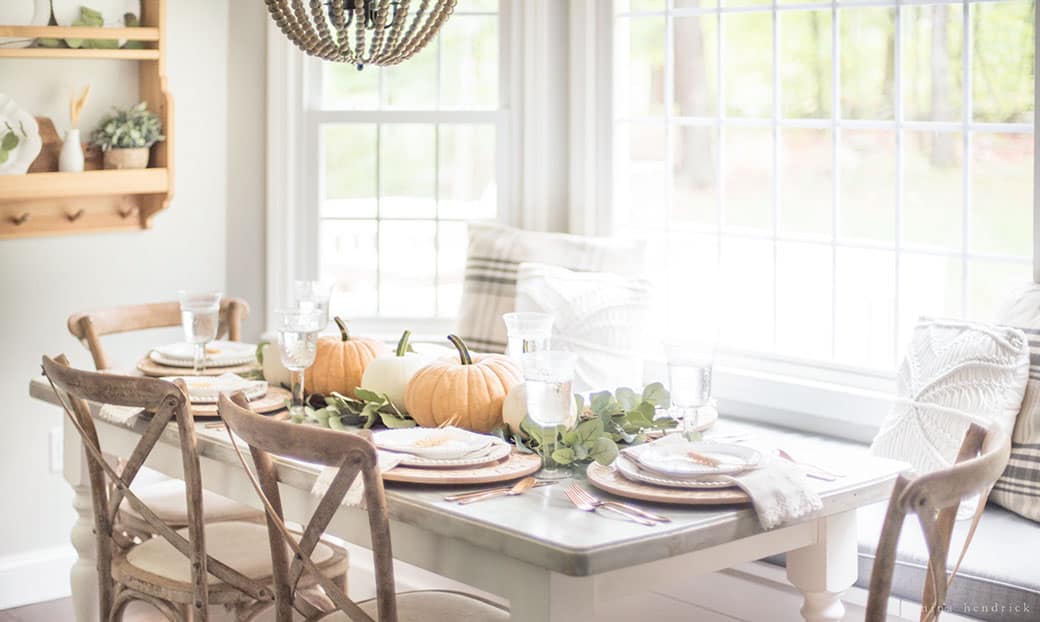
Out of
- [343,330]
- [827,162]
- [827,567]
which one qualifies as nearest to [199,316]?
[343,330]

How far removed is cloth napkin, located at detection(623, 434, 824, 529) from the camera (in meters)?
1.94

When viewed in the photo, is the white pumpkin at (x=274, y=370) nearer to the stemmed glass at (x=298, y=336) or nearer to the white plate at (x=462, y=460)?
the stemmed glass at (x=298, y=336)

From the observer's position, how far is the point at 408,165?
415cm

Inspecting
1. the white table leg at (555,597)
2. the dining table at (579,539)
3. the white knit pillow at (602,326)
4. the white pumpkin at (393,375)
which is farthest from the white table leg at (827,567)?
the white knit pillow at (602,326)

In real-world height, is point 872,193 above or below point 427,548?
above

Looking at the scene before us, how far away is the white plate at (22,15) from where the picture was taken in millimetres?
3605

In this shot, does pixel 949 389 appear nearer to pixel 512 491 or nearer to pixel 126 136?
pixel 512 491

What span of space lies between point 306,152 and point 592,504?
2.50m

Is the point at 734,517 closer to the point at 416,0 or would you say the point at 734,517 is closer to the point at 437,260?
the point at 437,260

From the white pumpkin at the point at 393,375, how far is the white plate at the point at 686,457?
21.9 inches

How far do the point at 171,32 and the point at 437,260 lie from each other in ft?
3.59

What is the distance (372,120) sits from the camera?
13.6 ft

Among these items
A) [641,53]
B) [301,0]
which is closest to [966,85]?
[641,53]

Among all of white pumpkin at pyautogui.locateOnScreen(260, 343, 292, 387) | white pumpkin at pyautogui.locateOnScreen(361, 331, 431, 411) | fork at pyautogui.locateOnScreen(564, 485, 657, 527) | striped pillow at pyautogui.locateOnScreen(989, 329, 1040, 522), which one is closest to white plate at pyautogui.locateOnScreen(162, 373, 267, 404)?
white pumpkin at pyautogui.locateOnScreen(260, 343, 292, 387)
